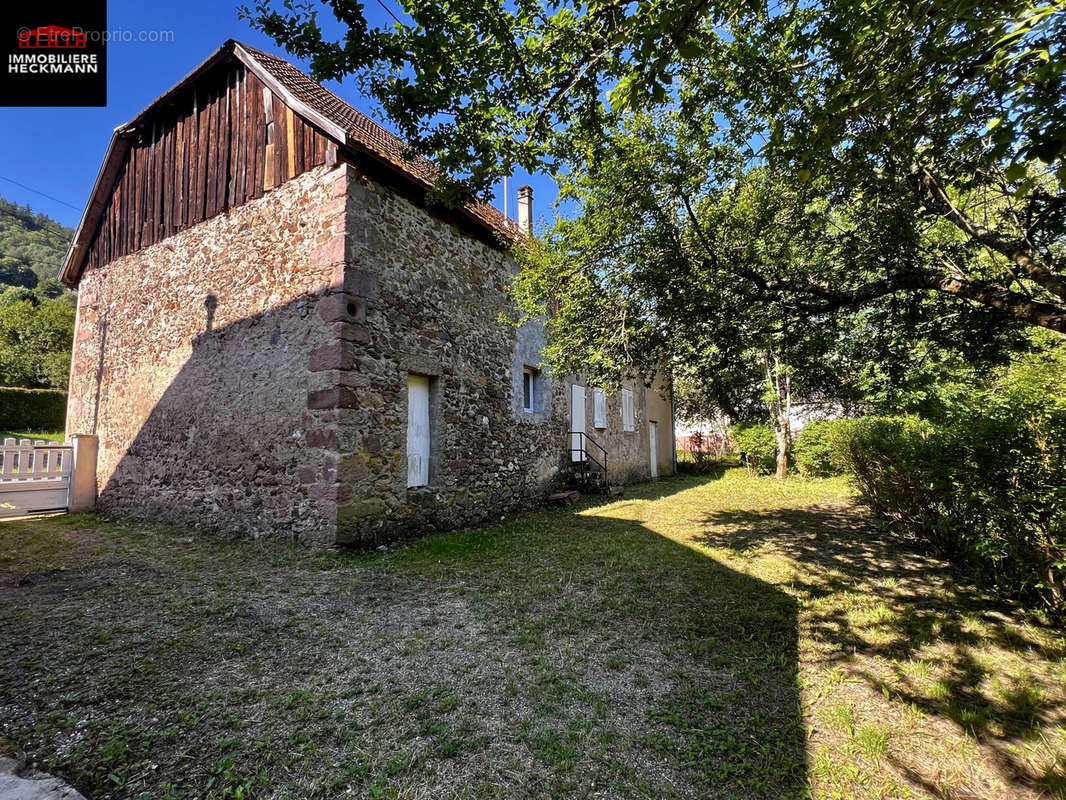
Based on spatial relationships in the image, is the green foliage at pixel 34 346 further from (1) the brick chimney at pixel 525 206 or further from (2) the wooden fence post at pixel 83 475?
(1) the brick chimney at pixel 525 206

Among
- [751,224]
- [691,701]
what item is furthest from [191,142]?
[691,701]

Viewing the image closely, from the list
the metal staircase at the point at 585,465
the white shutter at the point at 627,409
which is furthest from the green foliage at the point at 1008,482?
the white shutter at the point at 627,409

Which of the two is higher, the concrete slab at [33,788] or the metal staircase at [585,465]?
the metal staircase at [585,465]

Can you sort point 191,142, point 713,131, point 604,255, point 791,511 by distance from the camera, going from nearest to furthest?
point 713,131, point 604,255, point 191,142, point 791,511

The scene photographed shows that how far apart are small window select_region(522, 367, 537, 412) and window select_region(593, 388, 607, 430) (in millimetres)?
2988

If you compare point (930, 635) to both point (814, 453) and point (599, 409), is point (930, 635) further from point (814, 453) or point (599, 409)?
point (814, 453)

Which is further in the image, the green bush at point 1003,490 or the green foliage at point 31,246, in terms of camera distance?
the green foliage at point 31,246

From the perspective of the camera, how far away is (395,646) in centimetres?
327

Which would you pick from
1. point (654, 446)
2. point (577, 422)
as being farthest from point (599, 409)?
point (654, 446)

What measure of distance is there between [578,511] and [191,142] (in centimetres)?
962

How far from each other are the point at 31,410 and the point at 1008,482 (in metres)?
28.4

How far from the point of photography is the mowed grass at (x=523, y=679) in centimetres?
203

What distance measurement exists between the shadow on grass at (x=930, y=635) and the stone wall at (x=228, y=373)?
5.25 m

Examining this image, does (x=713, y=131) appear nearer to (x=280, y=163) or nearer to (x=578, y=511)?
(x=280, y=163)
